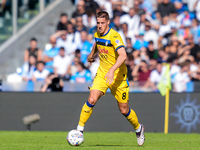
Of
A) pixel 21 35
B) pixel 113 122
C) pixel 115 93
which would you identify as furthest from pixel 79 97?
pixel 21 35

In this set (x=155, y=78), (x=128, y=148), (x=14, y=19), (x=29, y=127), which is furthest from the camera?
(x=14, y=19)

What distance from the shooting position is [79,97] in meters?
13.5

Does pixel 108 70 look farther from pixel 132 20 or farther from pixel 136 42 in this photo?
pixel 132 20

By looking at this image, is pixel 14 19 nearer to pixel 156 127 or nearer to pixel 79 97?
pixel 79 97

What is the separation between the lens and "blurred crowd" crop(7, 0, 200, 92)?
14.9m

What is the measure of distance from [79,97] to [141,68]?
2279 mm

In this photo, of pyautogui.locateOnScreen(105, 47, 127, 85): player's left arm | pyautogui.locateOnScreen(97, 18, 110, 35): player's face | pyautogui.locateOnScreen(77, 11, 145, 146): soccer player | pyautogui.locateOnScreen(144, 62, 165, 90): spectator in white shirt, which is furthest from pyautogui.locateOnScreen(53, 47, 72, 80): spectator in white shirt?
pyautogui.locateOnScreen(105, 47, 127, 85): player's left arm

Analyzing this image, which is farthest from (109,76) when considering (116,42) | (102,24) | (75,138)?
(75,138)

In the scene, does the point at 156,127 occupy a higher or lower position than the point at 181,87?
lower

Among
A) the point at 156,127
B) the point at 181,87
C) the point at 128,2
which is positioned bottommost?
the point at 156,127

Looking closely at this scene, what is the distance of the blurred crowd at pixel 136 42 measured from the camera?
14.9m

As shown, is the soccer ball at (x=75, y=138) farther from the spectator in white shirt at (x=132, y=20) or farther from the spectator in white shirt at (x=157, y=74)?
the spectator in white shirt at (x=132, y=20)

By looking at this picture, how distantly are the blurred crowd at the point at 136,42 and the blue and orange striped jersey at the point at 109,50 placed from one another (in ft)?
16.0

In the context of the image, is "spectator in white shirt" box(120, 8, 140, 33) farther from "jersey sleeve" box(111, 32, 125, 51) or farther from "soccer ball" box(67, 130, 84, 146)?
"soccer ball" box(67, 130, 84, 146)
